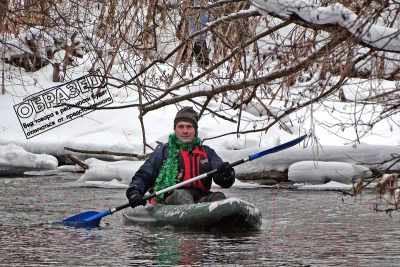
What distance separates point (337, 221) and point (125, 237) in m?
2.08

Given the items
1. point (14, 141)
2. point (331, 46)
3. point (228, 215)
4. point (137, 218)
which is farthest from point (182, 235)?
point (14, 141)

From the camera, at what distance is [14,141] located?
53.2 feet

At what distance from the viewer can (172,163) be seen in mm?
6902

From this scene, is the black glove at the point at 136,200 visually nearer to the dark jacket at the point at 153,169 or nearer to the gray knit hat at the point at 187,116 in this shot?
the dark jacket at the point at 153,169

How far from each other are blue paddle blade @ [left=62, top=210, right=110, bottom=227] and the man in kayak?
0.37 meters

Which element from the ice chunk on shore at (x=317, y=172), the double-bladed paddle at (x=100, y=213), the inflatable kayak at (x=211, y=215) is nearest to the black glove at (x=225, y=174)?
the double-bladed paddle at (x=100, y=213)

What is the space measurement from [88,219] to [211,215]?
1258 mm

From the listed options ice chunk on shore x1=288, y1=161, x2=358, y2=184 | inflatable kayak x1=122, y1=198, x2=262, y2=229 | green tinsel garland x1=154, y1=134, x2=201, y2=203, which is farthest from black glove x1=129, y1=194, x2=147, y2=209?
ice chunk on shore x1=288, y1=161, x2=358, y2=184

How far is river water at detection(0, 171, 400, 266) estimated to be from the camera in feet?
16.8

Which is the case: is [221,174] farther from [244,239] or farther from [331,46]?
[331,46]

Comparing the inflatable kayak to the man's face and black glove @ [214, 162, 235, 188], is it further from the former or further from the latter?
the man's face

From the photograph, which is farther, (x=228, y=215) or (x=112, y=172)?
(x=112, y=172)

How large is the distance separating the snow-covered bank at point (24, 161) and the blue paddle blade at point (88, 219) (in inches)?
254

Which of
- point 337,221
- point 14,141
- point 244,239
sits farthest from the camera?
point 14,141
